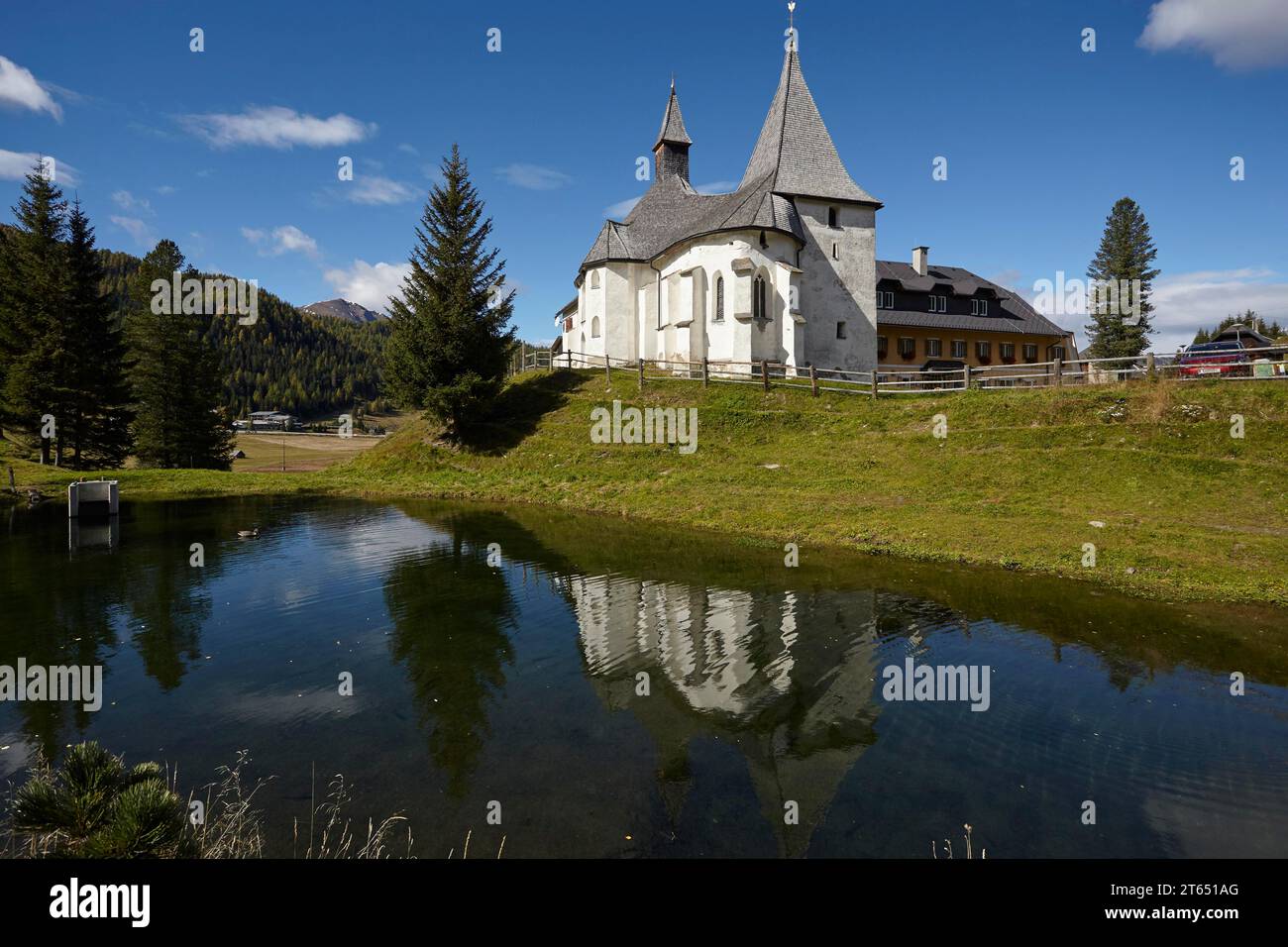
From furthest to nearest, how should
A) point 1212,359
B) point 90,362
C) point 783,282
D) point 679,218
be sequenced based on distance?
point 679,218 → point 783,282 → point 90,362 → point 1212,359

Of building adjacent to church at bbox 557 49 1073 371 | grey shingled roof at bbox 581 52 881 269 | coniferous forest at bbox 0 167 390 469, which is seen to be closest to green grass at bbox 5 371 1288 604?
coniferous forest at bbox 0 167 390 469

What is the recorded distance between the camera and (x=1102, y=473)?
758 inches

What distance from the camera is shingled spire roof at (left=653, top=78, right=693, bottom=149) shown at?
51406 mm

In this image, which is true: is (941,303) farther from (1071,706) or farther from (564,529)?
(1071,706)

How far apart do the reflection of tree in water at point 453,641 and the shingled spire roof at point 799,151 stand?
128 feet

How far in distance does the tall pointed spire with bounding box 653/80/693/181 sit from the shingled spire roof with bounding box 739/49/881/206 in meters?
8.67

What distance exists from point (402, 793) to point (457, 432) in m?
31.1

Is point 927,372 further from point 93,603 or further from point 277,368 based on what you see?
point 277,368

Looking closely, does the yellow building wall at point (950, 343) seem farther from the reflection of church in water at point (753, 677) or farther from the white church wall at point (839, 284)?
the reflection of church in water at point (753, 677)

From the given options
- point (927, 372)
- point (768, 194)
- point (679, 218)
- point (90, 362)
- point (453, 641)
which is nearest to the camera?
point (453, 641)

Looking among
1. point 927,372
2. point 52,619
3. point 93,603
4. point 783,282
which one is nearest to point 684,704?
point 52,619

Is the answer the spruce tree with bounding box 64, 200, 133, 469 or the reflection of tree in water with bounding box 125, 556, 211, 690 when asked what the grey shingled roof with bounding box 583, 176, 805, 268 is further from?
the reflection of tree in water with bounding box 125, 556, 211, 690

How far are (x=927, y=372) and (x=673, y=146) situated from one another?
1310 inches

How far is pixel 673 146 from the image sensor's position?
52.0 meters
